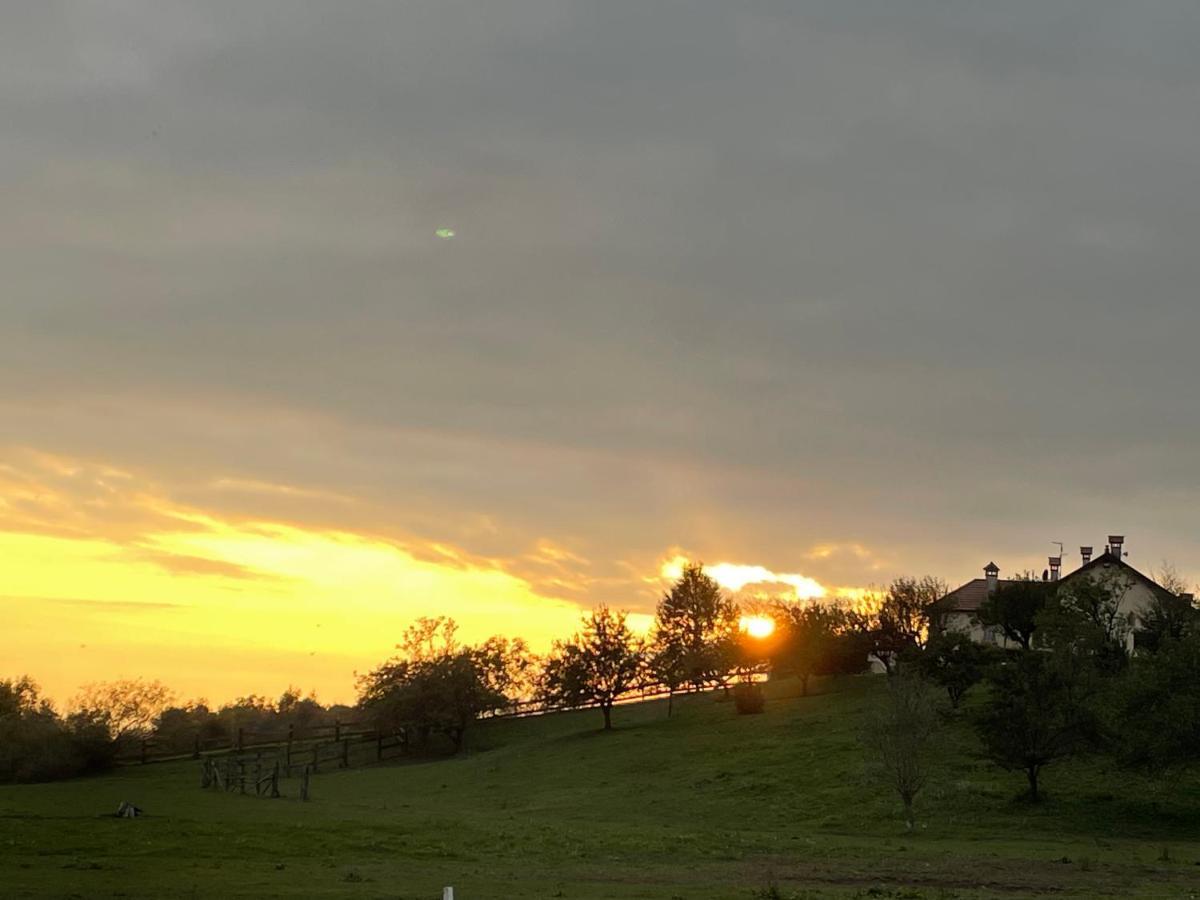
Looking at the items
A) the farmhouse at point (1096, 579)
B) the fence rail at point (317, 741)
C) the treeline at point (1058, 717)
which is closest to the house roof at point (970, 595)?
the farmhouse at point (1096, 579)

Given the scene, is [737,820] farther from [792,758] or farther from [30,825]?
[30,825]

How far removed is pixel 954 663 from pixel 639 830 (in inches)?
1713

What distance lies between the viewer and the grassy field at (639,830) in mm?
33094

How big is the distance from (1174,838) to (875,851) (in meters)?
15.1

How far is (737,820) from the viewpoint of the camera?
57.4 m

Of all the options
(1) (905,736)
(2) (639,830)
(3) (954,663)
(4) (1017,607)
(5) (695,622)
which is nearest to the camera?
(2) (639,830)

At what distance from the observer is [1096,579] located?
10438cm

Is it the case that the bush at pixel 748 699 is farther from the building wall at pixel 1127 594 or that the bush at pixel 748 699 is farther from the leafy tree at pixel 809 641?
the building wall at pixel 1127 594

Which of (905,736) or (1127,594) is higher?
(1127,594)

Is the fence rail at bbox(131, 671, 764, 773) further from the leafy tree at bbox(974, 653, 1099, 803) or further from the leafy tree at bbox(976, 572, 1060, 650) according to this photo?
the leafy tree at bbox(974, 653, 1099, 803)

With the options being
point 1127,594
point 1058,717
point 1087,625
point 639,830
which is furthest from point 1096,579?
point 639,830

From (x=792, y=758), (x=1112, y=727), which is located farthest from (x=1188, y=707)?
(x=792, y=758)

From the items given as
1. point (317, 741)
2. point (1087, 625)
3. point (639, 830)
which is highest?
point (1087, 625)

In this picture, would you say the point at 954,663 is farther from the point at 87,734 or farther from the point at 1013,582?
the point at 87,734
